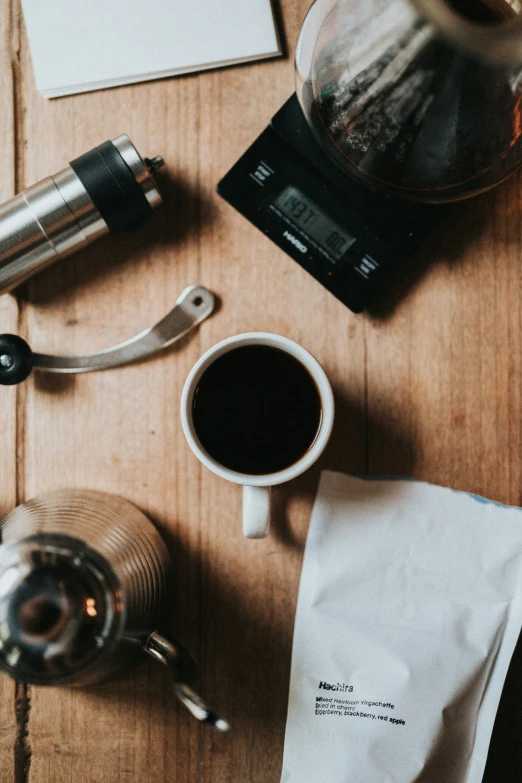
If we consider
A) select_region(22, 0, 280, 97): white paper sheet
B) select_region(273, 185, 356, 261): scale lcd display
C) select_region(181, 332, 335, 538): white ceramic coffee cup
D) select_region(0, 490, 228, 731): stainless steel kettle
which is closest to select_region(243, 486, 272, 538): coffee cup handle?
select_region(181, 332, 335, 538): white ceramic coffee cup

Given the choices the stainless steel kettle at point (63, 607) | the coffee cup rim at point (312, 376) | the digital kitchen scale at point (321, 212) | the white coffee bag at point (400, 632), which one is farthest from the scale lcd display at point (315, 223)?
the stainless steel kettle at point (63, 607)

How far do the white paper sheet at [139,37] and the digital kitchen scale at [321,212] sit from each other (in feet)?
0.27

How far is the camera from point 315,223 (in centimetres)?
56

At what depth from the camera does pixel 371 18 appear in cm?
42

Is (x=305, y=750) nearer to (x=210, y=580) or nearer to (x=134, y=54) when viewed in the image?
(x=210, y=580)

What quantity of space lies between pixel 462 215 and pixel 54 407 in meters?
0.42

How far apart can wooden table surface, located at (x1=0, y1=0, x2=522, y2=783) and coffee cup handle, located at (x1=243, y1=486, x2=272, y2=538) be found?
7 cm

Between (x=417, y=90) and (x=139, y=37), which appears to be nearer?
(x=417, y=90)

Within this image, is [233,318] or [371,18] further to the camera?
[233,318]

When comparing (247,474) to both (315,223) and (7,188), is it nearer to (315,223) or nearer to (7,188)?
(315,223)

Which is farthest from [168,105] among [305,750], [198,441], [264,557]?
[305,750]

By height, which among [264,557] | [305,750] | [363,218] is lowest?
[305,750]

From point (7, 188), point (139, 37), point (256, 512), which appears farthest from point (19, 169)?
point (256, 512)

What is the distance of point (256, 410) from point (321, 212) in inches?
7.3
